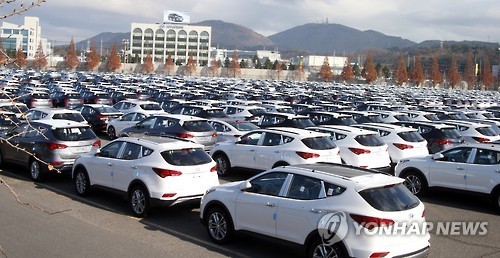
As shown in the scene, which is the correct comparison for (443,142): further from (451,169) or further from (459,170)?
(459,170)

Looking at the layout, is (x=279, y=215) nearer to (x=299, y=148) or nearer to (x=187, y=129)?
(x=299, y=148)

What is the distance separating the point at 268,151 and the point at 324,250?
6.69m

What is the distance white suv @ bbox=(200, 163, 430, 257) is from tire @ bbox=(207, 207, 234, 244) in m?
0.02

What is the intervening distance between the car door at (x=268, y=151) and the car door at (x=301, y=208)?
18.1 ft

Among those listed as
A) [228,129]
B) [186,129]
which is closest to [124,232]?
[186,129]

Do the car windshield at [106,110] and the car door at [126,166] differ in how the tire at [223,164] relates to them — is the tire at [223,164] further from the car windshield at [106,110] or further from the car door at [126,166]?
the car windshield at [106,110]

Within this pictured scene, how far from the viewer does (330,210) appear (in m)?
7.14

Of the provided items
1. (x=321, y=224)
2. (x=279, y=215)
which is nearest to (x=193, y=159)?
(x=279, y=215)

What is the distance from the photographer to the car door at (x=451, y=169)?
12.3 meters

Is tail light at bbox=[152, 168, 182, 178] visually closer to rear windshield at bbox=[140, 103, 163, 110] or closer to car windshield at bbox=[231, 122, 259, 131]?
car windshield at bbox=[231, 122, 259, 131]

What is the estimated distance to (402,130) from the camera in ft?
53.8

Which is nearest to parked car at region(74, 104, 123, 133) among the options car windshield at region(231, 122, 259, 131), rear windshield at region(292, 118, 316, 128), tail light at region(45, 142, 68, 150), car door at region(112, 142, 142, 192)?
car windshield at region(231, 122, 259, 131)

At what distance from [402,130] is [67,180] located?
1024 centimetres

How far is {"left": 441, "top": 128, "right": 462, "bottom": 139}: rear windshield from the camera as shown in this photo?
58.6 feet
